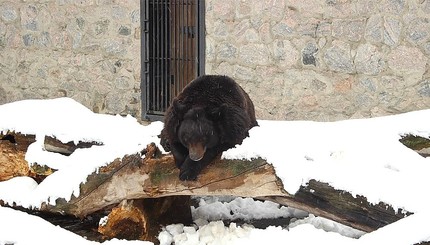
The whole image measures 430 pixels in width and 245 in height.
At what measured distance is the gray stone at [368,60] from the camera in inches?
262

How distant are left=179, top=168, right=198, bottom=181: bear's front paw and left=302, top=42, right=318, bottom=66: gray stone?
9.89ft

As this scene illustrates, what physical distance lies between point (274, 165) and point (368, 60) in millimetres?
2821

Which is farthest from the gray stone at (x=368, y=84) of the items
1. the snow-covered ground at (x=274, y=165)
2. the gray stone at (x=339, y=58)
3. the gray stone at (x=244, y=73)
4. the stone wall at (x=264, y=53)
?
the snow-covered ground at (x=274, y=165)

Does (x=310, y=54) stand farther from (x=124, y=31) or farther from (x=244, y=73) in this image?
(x=124, y=31)

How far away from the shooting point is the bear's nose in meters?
4.21

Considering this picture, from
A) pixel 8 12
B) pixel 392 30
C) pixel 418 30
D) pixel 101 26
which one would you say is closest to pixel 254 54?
pixel 392 30

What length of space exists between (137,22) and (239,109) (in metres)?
3.91

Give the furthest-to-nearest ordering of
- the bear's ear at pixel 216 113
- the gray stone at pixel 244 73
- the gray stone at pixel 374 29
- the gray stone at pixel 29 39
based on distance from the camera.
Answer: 1. the gray stone at pixel 29 39
2. the gray stone at pixel 244 73
3. the gray stone at pixel 374 29
4. the bear's ear at pixel 216 113

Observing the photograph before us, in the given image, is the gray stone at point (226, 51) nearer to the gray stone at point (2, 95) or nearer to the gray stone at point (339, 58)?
the gray stone at point (339, 58)

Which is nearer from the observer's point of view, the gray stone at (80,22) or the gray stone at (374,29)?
the gray stone at (374,29)

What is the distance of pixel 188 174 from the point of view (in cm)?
435

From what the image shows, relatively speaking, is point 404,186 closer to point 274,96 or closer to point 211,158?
point 211,158

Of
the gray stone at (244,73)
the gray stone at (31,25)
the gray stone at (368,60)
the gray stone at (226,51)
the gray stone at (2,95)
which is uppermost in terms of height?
the gray stone at (368,60)

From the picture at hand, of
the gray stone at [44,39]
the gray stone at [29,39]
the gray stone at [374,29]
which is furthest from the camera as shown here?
the gray stone at [29,39]
